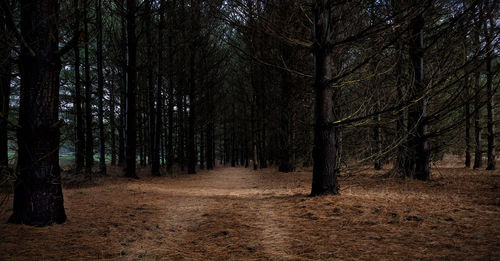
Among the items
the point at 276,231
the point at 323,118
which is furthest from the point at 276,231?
the point at 323,118

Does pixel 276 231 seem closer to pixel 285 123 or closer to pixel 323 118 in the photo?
pixel 323 118

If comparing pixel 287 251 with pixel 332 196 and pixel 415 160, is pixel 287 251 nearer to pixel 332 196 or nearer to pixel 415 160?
pixel 332 196

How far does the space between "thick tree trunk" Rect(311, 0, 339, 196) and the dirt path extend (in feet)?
1.56

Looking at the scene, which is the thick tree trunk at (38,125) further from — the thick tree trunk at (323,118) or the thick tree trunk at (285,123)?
the thick tree trunk at (285,123)

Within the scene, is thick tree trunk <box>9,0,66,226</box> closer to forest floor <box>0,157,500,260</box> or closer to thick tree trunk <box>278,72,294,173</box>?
forest floor <box>0,157,500,260</box>

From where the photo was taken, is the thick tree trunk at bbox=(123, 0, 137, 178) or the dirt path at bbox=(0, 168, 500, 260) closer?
the dirt path at bbox=(0, 168, 500, 260)

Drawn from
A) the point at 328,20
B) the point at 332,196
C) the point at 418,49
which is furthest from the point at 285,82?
the point at 332,196

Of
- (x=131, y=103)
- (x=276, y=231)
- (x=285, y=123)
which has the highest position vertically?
(x=131, y=103)

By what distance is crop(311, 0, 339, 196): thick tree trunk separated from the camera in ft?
19.5

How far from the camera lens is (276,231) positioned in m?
3.98

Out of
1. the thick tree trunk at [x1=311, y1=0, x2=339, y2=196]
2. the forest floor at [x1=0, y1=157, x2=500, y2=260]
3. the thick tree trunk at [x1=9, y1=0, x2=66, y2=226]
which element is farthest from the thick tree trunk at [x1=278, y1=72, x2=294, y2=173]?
the thick tree trunk at [x1=9, y1=0, x2=66, y2=226]

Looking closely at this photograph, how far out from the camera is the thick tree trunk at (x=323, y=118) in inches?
234

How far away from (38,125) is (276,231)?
383 centimetres

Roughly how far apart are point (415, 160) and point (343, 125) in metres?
4.63
